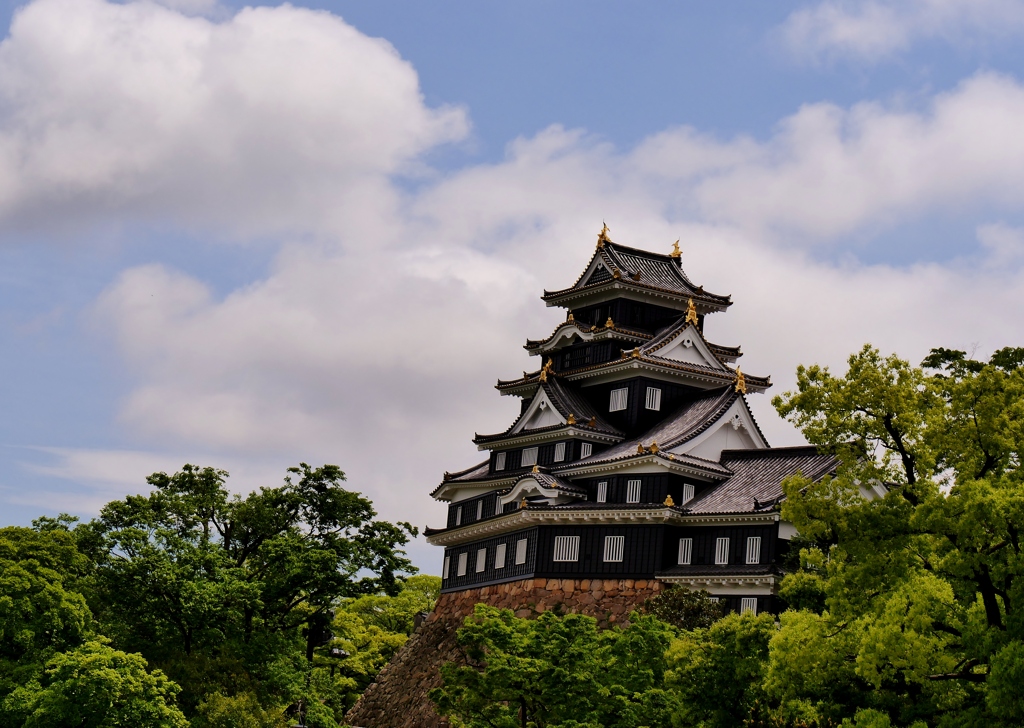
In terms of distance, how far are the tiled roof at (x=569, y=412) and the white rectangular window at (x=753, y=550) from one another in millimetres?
10582

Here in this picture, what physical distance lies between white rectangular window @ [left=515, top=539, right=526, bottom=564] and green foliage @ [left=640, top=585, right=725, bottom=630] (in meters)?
9.86

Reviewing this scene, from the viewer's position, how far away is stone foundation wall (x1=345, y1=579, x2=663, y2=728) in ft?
167

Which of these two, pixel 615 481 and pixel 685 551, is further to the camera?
pixel 615 481

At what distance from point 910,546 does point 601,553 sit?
27.2 meters

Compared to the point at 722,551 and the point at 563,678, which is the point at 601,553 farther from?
the point at 563,678

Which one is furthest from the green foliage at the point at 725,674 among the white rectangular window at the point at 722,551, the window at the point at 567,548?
the window at the point at 567,548

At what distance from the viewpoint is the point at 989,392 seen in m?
26.0

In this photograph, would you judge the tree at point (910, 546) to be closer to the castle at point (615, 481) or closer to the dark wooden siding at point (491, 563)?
the castle at point (615, 481)

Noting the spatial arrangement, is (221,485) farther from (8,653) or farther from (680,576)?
(680,576)

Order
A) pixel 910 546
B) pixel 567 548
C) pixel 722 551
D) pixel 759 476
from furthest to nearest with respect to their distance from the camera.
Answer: pixel 567 548 < pixel 759 476 < pixel 722 551 < pixel 910 546

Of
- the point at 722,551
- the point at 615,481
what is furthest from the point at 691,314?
the point at 722,551

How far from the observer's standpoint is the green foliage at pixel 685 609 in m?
43.7

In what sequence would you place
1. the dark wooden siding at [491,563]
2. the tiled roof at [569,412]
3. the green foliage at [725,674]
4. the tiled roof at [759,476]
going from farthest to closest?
the tiled roof at [569,412] → the dark wooden siding at [491,563] → the tiled roof at [759,476] → the green foliage at [725,674]

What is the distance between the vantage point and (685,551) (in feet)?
167
